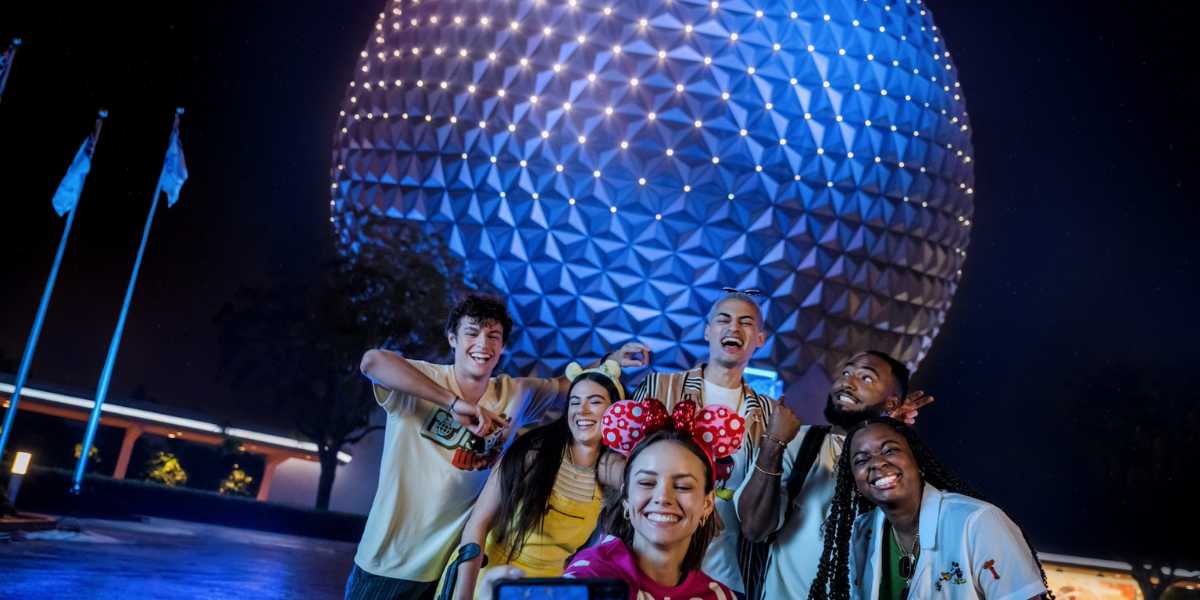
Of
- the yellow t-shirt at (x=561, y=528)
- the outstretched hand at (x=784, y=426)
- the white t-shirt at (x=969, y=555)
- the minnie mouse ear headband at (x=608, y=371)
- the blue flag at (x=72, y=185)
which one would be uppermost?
the blue flag at (x=72, y=185)

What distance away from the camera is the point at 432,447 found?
3.65 meters

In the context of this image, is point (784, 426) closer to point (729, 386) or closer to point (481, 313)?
point (729, 386)

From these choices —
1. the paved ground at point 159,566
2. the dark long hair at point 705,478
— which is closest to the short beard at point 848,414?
the dark long hair at point 705,478

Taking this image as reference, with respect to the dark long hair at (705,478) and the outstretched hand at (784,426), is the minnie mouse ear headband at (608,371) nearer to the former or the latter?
the outstretched hand at (784,426)

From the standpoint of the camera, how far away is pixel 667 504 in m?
2.24

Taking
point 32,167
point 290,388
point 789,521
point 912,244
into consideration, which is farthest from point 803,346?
point 32,167

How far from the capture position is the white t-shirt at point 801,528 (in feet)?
11.2

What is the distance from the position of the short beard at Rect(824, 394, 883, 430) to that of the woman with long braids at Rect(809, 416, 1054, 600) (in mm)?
374

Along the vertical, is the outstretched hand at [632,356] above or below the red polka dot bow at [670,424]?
above

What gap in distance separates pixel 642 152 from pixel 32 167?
8.97 m

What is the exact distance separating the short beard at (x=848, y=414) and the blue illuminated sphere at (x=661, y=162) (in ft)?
21.8

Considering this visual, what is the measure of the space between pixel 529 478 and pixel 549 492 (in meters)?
0.10

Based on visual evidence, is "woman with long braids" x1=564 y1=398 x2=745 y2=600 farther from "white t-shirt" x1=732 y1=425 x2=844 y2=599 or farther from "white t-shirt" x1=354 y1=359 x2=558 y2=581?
"white t-shirt" x1=354 y1=359 x2=558 y2=581

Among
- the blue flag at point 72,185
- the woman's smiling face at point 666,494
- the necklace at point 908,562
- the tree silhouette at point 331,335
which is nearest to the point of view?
the woman's smiling face at point 666,494
